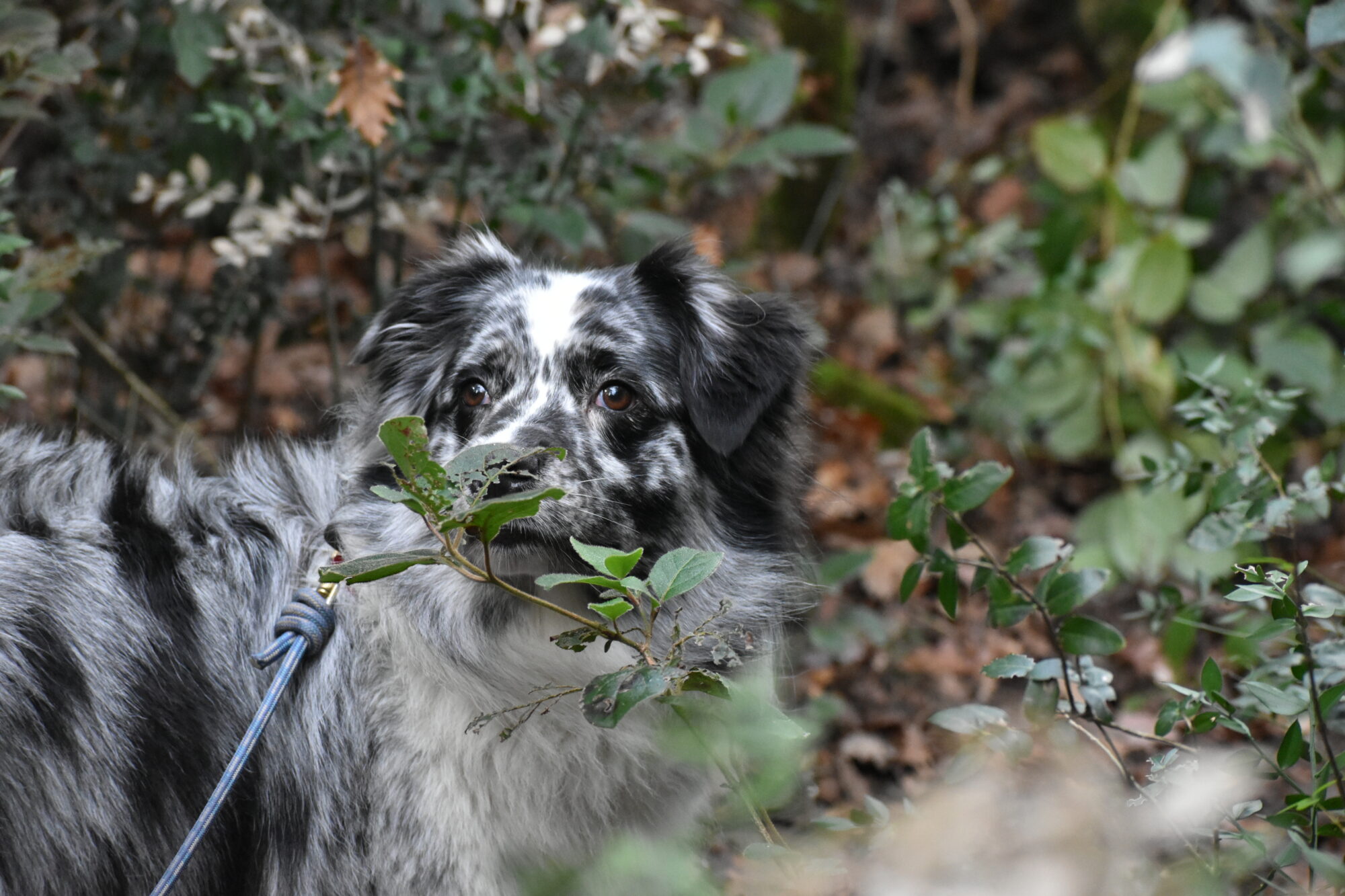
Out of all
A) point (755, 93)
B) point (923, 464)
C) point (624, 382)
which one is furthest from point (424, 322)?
point (755, 93)

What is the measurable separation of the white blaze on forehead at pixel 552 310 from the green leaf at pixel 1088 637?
1.38m

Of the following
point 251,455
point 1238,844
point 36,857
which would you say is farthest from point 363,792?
point 1238,844

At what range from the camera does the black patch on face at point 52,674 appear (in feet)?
7.22

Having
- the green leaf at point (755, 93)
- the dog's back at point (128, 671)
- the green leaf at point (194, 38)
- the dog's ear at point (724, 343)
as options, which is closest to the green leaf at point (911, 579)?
the dog's ear at point (724, 343)

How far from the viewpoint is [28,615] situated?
7.32 feet

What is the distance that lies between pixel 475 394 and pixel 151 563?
824 millimetres

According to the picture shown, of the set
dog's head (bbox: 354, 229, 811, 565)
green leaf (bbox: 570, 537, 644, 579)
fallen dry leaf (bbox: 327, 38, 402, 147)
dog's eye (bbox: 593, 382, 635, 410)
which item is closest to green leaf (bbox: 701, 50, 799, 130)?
fallen dry leaf (bbox: 327, 38, 402, 147)

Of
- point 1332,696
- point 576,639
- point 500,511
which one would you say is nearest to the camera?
point 500,511

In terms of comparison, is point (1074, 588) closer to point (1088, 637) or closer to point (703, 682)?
point (1088, 637)

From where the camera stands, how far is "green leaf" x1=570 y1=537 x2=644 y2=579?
1.77 m

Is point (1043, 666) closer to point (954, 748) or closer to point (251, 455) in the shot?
point (954, 748)

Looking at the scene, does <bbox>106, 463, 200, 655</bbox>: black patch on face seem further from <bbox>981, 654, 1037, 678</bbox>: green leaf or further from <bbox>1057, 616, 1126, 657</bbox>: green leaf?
<bbox>1057, 616, 1126, 657</bbox>: green leaf

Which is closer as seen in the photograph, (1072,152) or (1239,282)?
(1239,282)

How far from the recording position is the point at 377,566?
5.86ft
